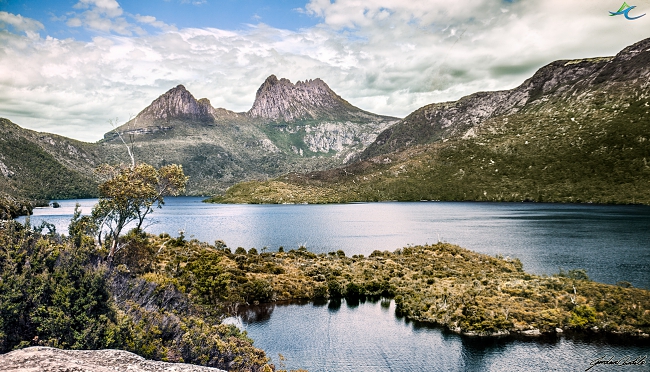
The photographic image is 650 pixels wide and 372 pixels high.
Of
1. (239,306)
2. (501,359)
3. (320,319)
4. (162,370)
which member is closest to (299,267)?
(239,306)

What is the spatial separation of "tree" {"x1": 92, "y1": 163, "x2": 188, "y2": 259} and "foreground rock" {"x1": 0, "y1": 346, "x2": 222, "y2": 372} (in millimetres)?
31880

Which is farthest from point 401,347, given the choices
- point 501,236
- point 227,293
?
point 501,236

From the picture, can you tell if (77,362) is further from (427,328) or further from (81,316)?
(427,328)

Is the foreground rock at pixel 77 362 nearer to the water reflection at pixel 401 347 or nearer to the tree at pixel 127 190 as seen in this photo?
the water reflection at pixel 401 347

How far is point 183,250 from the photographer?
84688mm

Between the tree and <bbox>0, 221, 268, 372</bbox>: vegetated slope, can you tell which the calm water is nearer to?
the tree

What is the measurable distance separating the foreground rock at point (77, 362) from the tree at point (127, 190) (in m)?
31.9

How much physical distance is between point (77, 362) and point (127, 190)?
3522 cm

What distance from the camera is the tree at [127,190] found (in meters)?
47.0

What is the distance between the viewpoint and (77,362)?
575 inches

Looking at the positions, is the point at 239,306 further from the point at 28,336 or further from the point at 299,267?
the point at 28,336

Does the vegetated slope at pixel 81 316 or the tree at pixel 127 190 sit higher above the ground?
the tree at pixel 127 190

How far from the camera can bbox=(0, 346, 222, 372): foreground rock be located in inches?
532

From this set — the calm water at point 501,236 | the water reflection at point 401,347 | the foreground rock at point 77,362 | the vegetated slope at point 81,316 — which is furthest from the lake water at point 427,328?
the foreground rock at point 77,362
